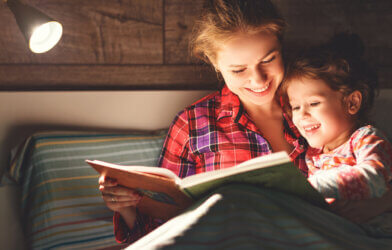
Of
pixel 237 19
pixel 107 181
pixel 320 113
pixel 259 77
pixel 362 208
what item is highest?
pixel 237 19

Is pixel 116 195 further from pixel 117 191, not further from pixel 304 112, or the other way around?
pixel 304 112

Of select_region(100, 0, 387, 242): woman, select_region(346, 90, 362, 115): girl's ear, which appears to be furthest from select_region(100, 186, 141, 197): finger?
select_region(346, 90, 362, 115): girl's ear

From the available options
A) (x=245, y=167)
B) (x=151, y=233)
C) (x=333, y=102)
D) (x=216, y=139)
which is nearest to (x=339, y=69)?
(x=333, y=102)

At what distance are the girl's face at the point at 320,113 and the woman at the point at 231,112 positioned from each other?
0.11m

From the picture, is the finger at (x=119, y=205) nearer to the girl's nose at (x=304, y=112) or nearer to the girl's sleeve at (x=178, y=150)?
the girl's sleeve at (x=178, y=150)

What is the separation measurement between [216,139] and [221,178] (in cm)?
54

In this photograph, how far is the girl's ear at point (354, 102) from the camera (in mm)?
1168

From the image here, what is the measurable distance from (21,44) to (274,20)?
1041 mm

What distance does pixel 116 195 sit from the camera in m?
1.04

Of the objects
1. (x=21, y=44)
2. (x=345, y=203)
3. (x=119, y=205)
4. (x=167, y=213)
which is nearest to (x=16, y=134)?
(x=21, y=44)

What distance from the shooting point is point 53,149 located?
1275 mm

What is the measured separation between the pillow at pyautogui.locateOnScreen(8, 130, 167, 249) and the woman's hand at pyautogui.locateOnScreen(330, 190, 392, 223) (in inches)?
31.8

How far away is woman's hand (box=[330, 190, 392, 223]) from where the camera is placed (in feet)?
2.97

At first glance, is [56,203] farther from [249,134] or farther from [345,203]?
[345,203]
